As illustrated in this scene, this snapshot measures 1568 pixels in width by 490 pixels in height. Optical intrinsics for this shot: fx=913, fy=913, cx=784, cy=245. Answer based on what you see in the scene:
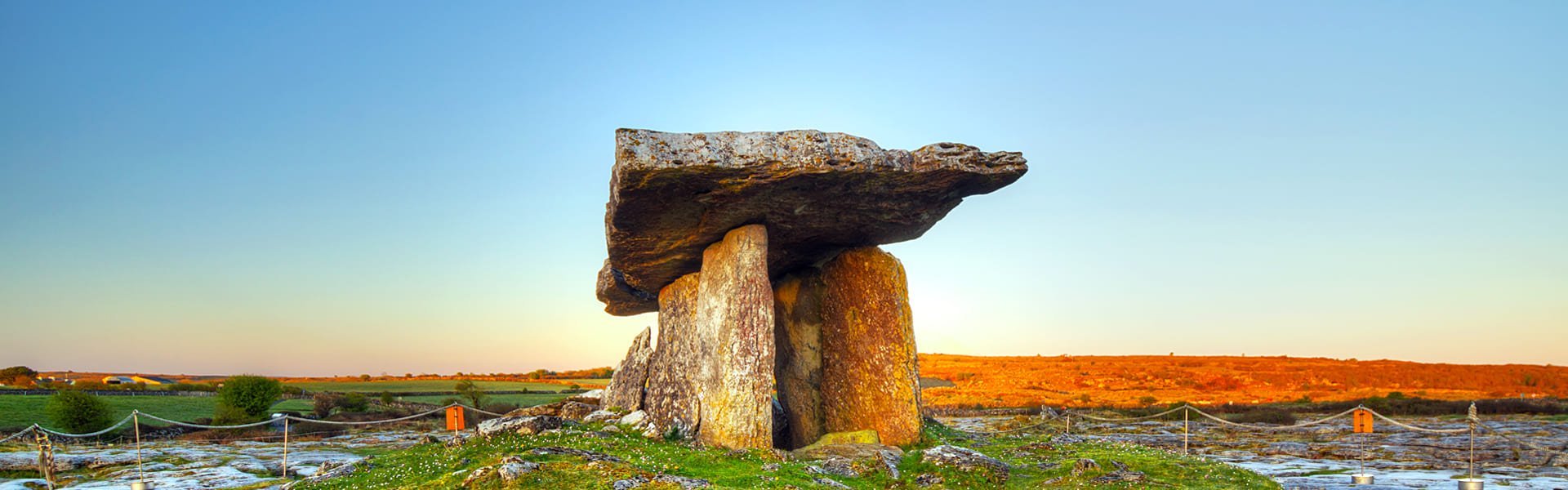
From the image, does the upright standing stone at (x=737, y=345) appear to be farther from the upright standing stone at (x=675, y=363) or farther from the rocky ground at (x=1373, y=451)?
the rocky ground at (x=1373, y=451)

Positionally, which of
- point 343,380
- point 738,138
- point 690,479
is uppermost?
point 738,138

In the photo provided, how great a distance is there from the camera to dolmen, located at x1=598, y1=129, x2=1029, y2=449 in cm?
1533

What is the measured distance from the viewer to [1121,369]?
70875 millimetres

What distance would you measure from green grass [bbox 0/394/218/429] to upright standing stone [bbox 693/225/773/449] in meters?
22.7

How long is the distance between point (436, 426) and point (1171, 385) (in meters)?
48.8

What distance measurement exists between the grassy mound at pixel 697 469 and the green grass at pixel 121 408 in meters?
20.4

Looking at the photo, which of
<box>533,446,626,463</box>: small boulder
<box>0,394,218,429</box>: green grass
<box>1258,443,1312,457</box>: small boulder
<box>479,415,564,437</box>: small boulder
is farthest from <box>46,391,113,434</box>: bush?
<box>1258,443,1312,457</box>: small boulder

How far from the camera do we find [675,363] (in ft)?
64.6

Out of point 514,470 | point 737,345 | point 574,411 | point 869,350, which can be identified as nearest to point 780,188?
point 737,345

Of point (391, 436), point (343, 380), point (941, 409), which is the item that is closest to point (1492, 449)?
point (941, 409)

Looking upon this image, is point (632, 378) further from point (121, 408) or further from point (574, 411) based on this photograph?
point (121, 408)

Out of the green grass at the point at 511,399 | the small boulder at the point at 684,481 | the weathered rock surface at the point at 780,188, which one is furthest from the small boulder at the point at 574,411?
the green grass at the point at 511,399

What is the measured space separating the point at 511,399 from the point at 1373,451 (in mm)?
40741

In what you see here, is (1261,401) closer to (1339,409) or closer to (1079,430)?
(1339,409)
